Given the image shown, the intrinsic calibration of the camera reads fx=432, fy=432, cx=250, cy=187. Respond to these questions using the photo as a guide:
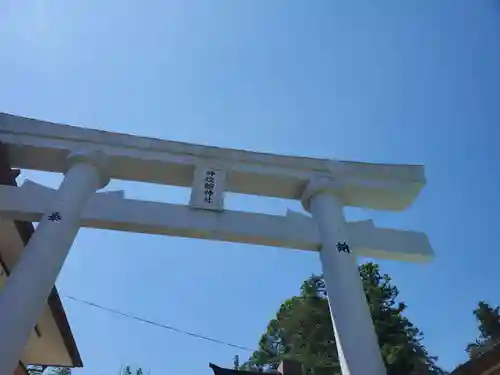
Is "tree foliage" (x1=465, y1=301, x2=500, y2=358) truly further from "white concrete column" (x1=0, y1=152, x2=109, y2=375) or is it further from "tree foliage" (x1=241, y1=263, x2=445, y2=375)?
"white concrete column" (x1=0, y1=152, x2=109, y2=375)

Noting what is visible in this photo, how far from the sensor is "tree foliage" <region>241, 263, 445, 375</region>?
1933 cm

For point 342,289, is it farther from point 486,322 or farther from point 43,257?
point 486,322

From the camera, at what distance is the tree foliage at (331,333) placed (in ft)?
63.4

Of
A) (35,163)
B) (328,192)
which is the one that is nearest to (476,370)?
(328,192)

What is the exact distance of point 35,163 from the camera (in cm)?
601

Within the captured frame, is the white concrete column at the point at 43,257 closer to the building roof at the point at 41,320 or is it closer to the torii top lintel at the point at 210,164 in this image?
the torii top lintel at the point at 210,164

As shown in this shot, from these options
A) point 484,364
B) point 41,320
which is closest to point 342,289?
point 484,364

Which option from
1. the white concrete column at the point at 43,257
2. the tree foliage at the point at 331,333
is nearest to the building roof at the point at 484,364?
the white concrete column at the point at 43,257

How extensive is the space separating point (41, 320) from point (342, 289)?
7.14m

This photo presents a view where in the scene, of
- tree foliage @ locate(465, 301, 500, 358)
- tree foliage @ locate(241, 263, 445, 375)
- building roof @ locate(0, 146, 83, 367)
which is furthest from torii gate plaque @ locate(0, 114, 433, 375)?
tree foliage @ locate(465, 301, 500, 358)

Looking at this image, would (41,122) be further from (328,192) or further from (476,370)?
(476,370)

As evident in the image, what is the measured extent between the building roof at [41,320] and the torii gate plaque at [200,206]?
0.75 meters

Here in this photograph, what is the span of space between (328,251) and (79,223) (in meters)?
2.97

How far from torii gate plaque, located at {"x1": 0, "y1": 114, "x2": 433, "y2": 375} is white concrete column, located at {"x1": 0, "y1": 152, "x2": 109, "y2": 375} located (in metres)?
0.01
